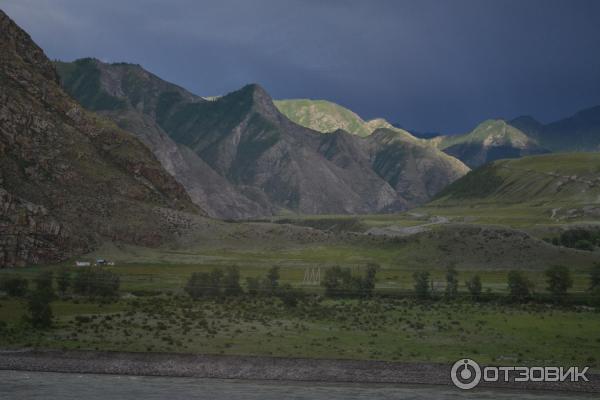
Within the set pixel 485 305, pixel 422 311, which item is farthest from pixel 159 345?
pixel 485 305

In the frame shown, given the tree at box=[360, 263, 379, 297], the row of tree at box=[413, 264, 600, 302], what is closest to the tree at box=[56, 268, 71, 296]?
the tree at box=[360, 263, 379, 297]

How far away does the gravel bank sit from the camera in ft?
193

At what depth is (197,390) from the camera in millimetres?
53969

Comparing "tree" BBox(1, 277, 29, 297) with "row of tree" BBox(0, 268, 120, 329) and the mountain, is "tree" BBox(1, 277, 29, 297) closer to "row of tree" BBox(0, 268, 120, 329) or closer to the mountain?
"row of tree" BBox(0, 268, 120, 329)

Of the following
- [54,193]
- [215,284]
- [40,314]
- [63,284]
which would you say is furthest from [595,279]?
[54,193]

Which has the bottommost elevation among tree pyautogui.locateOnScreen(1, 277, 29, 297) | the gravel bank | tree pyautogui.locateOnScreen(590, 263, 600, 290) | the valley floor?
the gravel bank

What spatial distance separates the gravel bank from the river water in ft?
3.53

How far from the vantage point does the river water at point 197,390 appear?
51.6 meters

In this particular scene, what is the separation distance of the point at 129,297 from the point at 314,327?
3398 cm

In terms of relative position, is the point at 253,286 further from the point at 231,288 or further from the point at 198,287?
the point at 198,287

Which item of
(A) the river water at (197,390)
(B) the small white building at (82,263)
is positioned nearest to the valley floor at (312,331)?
(A) the river water at (197,390)

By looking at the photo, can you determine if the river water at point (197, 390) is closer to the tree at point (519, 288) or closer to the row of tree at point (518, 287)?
the tree at point (519, 288)

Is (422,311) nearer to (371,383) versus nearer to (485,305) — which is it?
(485,305)

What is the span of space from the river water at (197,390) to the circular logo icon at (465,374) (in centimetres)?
124
